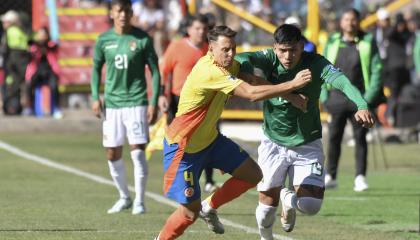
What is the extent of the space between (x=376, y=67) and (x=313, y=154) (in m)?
5.39

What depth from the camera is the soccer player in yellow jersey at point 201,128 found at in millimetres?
9961

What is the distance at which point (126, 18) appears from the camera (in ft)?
44.7

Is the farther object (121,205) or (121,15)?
(121,205)

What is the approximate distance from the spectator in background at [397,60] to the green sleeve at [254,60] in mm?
15593

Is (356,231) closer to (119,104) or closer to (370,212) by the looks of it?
(370,212)

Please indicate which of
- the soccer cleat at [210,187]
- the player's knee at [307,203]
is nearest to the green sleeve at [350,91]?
the player's knee at [307,203]

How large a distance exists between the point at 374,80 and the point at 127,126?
3787 millimetres

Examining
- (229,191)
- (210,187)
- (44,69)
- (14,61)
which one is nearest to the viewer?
(229,191)

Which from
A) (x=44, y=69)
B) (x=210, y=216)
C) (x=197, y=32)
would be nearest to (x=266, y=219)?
(x=210, y=216)

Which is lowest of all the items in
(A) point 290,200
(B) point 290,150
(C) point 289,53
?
(A) point 290,200

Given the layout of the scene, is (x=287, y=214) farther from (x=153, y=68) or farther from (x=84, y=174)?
(x=84, y=174)

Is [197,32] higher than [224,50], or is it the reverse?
[224,50]

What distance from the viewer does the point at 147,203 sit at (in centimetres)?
1481

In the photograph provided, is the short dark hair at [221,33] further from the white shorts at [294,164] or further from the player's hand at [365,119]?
the white shorts at [294,164]
